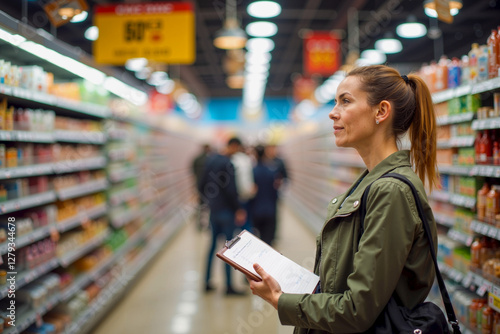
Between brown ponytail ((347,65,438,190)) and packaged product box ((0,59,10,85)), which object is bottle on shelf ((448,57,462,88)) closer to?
brown ponytail ((347,65,438,190))

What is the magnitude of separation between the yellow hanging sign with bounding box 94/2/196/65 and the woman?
430cm

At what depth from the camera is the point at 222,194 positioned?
5.25 meters

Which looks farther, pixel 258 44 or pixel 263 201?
pixel 258 44

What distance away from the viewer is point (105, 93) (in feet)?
16.2

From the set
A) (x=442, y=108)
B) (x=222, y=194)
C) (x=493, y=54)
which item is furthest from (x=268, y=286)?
(x=222, y=194)

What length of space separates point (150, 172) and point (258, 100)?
46.4 feet

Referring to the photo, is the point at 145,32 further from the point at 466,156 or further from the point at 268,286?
the point at 268,286

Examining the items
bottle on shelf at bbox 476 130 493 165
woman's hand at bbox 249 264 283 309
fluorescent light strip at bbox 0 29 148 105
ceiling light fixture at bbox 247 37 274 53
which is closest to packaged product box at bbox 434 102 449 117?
bottle on shelf at bbox 476 130 493 165

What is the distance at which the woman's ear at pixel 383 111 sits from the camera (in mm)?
1491

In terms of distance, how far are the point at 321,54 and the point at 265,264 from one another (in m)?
7.67

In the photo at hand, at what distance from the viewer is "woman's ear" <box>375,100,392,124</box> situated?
1.49 meters

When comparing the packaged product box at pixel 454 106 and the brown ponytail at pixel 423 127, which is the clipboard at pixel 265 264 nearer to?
the brown ponytail at pixel 423 127

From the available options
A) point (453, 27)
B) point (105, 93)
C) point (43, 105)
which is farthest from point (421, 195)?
point (453, 27)

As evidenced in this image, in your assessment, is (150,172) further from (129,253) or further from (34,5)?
(34,5)
